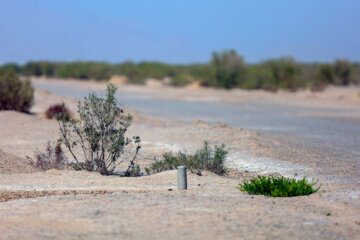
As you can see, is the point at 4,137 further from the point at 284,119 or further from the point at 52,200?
the point at 284,119

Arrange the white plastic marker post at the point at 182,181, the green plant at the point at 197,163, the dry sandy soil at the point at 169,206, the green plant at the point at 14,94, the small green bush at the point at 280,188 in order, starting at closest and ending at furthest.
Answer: the dry sandy soil at the point at 169,206
the small green bush at the point at 280,188
the white plastic marker post at the point at 182,181
the green plant at the point at 197,163
the green plant at the point at 14,94

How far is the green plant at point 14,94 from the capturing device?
984 inches

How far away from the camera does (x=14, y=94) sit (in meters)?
25.6

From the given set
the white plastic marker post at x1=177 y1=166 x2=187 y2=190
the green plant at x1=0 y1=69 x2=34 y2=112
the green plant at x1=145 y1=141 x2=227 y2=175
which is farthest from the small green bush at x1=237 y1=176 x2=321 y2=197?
the green plant at x1=0 y1=69 x2=34 y2=112

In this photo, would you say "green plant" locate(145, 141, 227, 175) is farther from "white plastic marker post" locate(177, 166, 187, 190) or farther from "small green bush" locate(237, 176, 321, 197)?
"small green bush" locate(237, 176, 321, 197)

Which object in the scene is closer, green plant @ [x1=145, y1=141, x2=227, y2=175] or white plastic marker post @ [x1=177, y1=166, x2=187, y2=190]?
white plastic marker post @ [x1=177, y1=166, x2=187, y2=190]

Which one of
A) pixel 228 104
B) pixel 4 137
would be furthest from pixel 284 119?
pixel 4 137

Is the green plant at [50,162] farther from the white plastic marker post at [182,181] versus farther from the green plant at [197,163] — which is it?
the white plastic marker post at [182,181]

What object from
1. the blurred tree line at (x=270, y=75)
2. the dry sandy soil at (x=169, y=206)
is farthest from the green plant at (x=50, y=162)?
the blurred tree line at (x=270, y=75)

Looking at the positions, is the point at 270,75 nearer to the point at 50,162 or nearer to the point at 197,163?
the point at 197,163

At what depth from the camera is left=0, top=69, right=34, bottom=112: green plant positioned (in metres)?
25.0

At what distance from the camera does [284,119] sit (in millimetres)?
28688

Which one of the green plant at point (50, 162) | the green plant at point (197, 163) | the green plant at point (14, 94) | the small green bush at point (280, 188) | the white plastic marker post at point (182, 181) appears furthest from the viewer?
the green plant at point (14, 94)

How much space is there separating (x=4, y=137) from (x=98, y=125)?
7.55 metres
